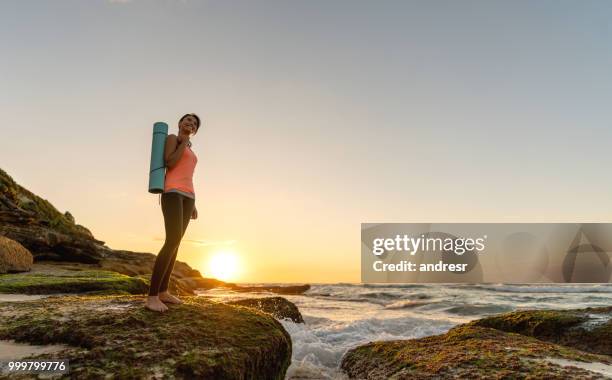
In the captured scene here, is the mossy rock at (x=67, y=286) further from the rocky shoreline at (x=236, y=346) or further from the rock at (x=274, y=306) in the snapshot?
the rocky shoreline at (x=236, y=346)

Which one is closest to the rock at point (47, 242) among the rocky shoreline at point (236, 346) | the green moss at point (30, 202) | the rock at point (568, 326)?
the green moss at point (30, 202)

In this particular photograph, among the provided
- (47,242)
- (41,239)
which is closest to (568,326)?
(41,239)

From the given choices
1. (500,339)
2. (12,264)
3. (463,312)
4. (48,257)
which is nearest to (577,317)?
(500,339)

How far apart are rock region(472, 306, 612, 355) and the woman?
6.23 meters

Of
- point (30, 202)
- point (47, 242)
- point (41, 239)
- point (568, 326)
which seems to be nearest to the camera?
point (568, 326)

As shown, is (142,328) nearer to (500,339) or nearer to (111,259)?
(500,339)

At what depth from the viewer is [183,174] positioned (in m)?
5.14

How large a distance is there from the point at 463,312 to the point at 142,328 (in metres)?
18.3

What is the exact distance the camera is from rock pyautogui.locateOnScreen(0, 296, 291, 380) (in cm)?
334

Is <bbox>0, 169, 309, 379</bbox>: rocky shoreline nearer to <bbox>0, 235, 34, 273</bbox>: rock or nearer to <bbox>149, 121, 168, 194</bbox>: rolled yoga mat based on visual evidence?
<bbox>149, 121, 168, 194</bbox>: rolled yoga mat

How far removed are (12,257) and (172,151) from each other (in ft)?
34.2

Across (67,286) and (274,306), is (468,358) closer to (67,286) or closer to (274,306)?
(274,306)

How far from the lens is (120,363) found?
3.30 meters

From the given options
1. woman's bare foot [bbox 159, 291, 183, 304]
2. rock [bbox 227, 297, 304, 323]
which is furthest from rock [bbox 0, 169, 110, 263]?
woman's bare foot [bbox 159, 291, 183, 304]
